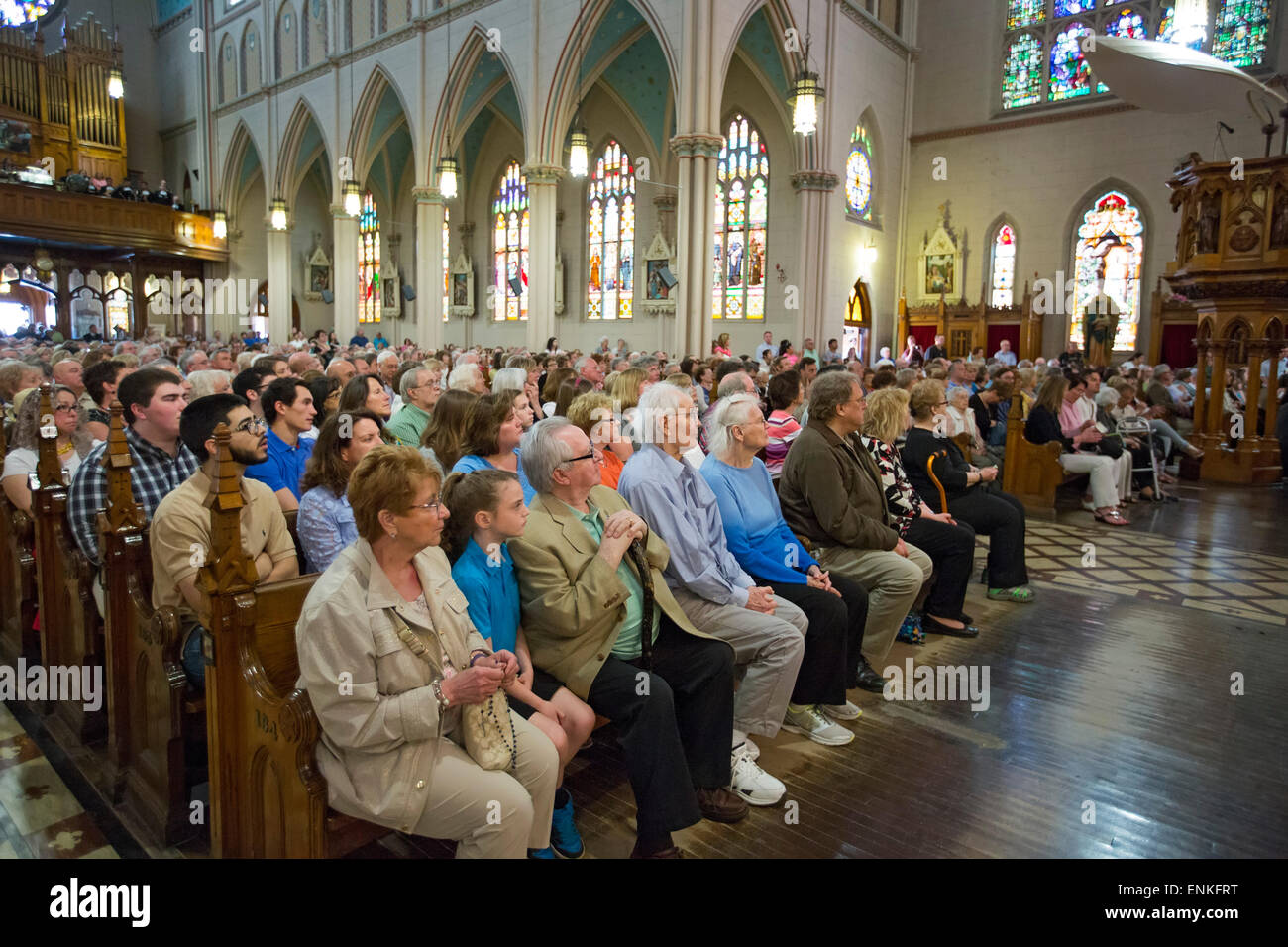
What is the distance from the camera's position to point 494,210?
21.4m

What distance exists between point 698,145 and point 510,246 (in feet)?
32.5

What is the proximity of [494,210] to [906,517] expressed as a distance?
62.9ft

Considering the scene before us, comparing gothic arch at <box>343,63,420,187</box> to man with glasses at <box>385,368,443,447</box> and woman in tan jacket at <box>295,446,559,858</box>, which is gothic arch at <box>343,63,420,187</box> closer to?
man with glasses at <box>385,368,443,447</box>

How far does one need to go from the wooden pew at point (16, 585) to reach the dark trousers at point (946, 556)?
175 inches

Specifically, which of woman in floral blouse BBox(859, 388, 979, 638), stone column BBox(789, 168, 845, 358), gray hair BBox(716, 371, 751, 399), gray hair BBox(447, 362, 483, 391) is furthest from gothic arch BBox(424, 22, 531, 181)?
woman in floral blouse BBox(859, 388, 979, 638)

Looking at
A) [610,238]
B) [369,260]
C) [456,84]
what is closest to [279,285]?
[369,260]

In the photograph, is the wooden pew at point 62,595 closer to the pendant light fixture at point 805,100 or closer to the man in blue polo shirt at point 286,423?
the man in blue polo shirt at point 286,423

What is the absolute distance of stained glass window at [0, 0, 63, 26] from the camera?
2320 centimetres

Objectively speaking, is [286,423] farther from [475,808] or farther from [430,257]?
[430,257]

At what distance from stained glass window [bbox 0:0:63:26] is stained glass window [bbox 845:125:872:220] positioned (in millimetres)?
24263

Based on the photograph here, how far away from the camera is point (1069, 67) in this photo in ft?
53.4

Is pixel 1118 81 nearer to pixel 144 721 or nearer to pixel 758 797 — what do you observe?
pixel 758 797

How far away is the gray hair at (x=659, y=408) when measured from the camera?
3.19 m
